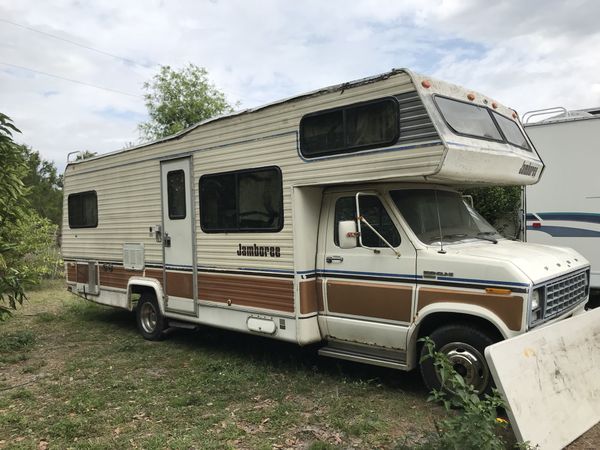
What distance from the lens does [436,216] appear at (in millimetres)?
5188

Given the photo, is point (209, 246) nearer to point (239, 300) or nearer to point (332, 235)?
point (239, 300)

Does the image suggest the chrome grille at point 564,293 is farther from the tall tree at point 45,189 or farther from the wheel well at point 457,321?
the tall tree at point 45,189

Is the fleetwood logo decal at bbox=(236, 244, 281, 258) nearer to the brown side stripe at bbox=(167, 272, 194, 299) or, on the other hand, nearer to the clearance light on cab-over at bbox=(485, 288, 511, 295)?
the brown side stripe at bbox=(167, 272, 194, 299)

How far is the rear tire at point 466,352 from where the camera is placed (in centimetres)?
443

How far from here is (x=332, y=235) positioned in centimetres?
547

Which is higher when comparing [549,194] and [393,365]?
[549,194]

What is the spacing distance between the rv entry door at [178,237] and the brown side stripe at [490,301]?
3220 millimetres

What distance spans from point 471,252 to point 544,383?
125cm

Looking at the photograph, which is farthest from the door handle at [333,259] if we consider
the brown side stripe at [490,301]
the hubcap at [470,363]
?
the hubcap at [470,363]

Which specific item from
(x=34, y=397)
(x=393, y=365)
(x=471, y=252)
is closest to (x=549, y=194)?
(x=471, y=252)

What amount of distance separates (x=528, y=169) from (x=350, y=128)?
6.67 feet

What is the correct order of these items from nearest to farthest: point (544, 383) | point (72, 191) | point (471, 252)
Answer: point (544, 383), point (471, 252), point (72, 191)

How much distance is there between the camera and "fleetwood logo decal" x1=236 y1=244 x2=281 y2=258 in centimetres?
568

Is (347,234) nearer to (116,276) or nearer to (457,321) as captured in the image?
(457,321)
